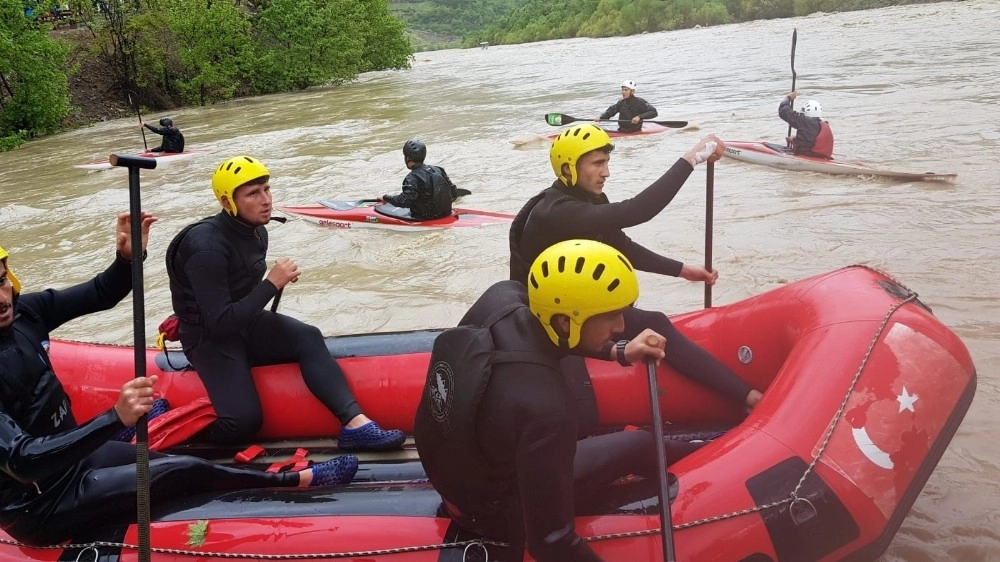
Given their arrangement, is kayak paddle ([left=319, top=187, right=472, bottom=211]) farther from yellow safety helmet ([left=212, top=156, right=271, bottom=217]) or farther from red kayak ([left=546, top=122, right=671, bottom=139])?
yellow safety helmet ([left=212, top=156, right=271, bottom=217])

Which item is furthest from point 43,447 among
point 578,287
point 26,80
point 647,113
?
point 26,80

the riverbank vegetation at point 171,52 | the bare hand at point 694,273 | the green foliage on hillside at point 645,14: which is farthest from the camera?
the green foliage on hillside at point 645,14

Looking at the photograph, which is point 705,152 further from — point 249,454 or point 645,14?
point 645,14

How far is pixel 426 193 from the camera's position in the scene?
7848 millimetres

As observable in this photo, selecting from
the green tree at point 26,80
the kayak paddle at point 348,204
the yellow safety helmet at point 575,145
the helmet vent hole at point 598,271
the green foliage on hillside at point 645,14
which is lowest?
the kayak paddle at point 348,204

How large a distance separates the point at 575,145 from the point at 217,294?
5.70 ft

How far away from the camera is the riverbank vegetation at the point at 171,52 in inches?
806

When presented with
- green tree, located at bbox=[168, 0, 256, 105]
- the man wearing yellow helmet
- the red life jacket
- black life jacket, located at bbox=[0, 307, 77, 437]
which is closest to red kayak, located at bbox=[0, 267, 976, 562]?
the man wearing yellow helmet

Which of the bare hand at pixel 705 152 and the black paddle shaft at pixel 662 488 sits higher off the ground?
the bare hand at pixel 705 152

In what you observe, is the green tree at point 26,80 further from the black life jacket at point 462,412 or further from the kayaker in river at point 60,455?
the black life jacket at point 462,412

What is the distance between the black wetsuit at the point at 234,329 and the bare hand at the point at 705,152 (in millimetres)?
1946

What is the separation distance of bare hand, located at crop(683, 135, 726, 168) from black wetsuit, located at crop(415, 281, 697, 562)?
1.42 metres

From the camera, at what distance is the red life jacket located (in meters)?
9.00

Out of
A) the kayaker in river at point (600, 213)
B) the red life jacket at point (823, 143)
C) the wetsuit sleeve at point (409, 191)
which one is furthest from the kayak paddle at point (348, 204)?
the kayaker in river at point (600, 213)
